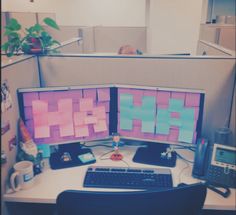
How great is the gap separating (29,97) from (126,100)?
0.46 metres

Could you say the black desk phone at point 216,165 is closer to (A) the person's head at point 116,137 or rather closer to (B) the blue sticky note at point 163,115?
(B) the blue sticky note at point 163,115

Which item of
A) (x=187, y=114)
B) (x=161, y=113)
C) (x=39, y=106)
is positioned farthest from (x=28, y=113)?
(x=187, y=114)

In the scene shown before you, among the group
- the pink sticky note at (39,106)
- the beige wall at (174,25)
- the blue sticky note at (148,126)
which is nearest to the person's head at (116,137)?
the blue sticky note at (148,126)

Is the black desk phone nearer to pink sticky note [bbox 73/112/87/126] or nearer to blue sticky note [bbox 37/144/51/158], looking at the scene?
pink sticky note [bbox 73/112/87/126]

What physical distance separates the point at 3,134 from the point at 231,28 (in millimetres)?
1993

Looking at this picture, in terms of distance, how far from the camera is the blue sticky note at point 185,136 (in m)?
1.29

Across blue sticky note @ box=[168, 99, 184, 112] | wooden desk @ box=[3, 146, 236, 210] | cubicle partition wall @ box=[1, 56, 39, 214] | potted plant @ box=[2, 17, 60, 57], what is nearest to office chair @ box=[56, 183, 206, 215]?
wooden desk @ box=[3, 146, 236, 210]

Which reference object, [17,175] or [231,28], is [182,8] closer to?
[231,28]

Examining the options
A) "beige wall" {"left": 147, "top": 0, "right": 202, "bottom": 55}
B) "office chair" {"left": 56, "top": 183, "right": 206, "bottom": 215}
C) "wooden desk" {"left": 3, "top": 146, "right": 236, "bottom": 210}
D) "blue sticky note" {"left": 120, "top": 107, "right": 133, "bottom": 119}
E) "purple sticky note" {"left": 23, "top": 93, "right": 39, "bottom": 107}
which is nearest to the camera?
"office chair" {"left": 56, "top": 183, "right": 206, "bottom": 215}

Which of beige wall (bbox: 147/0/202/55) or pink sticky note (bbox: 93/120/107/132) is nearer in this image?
pink sticky note (bbox: 93/120/107/132)

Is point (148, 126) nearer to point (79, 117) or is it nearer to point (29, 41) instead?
point (79, 117)

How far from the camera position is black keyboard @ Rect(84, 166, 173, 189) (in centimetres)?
111

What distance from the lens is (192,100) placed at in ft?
4.10

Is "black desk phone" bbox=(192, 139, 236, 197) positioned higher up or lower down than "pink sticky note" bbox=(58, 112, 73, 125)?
lower down
